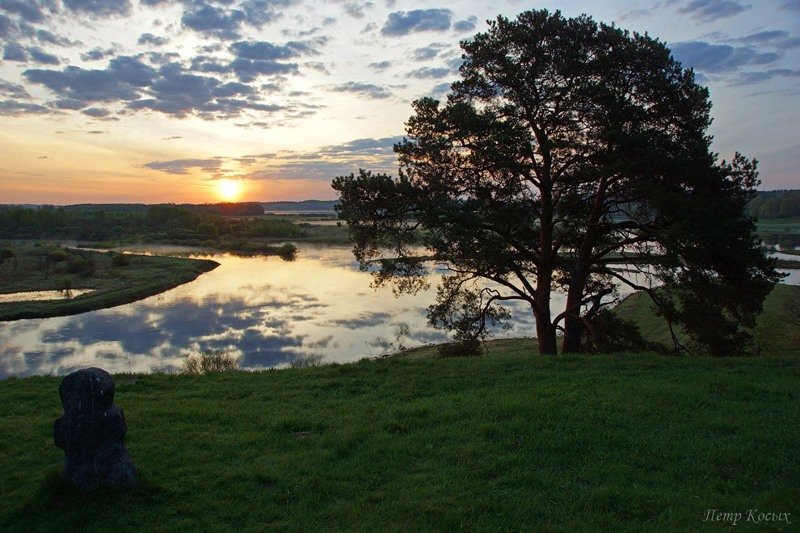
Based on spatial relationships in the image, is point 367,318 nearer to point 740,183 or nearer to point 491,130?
→ point 491,130

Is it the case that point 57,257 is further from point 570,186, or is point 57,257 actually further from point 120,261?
point 570,186

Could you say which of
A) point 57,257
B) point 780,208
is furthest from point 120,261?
point 780,208

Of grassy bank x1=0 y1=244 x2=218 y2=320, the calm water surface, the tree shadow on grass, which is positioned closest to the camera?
the tree shadow on grass

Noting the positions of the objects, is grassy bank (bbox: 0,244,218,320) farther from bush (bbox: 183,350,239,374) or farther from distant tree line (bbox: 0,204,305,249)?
distant tree line (bbox: 0,204,305,249)

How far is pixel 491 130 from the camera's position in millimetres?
15930

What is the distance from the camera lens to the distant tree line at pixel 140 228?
114062 mm

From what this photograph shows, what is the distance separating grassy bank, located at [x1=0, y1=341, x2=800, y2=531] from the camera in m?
6.24

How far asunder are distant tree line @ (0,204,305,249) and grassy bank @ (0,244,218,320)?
36752mm

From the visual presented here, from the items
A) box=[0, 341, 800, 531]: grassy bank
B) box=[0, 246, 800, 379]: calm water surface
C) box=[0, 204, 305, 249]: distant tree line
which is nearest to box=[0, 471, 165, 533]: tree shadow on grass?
box=[0, 341, 800, 531]: grassy bank

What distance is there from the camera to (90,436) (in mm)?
6773

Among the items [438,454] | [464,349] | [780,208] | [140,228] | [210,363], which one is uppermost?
[780,208]

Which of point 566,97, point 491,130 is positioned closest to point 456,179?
point 491,130

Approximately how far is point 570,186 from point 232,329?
88.1 ft

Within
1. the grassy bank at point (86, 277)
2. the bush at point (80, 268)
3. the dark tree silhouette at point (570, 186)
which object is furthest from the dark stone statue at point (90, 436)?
the bush at point (80, 268)
